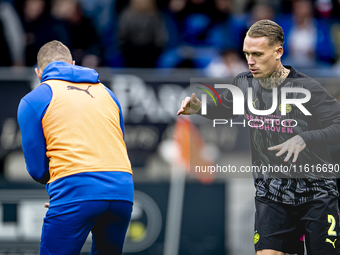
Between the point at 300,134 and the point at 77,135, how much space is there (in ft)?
6.10

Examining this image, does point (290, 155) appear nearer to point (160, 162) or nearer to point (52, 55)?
point (52, 55)

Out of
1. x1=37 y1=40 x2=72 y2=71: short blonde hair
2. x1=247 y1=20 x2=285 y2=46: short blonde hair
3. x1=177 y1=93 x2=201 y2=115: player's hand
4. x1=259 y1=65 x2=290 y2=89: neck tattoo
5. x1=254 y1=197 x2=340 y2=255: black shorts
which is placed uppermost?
x1=247 y1=20 x2=285 y2=46: short blonde hair

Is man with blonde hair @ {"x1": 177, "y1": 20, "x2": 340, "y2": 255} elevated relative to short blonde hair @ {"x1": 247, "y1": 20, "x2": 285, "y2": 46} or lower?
lower

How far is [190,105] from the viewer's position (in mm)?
4652

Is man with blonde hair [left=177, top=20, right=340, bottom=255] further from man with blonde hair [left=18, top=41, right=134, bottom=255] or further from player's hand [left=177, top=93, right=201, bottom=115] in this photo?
man with blonde hair [left=18, top=41, right=134, bottom=255]

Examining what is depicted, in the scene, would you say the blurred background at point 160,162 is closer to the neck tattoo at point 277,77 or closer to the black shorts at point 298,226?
the neck tattoo at point 277,77

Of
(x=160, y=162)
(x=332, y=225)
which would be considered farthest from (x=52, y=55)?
(x=160, y=162)

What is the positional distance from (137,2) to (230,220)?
442cm

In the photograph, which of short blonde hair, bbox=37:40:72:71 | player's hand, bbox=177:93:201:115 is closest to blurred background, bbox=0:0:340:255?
player's hand, bbox=177:93:201:115

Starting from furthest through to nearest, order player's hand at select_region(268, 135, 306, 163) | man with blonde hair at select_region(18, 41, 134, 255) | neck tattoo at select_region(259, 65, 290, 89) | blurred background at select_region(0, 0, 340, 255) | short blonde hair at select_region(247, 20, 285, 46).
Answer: blurred background at select_region(0, 0, 340, 255) → neck tattoo at select_region(259, 65, 290, 89) → short blonde hair at select_region(247, 20, 285, 46) → player's hand at select_region(268, 135, 306, 163) → man with blonde hair at select_region(18, 41, 134, 255)

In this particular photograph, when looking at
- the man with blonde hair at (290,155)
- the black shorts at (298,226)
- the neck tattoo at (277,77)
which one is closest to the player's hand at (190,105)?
the man with blonde hair at (290,155)

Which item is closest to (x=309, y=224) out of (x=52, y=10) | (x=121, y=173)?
(x=121, y=173)

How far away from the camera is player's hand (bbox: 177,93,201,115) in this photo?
181 inches

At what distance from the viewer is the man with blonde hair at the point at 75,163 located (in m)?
3.96
